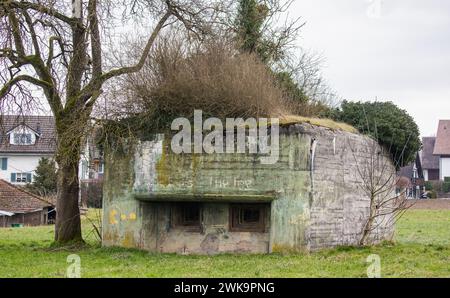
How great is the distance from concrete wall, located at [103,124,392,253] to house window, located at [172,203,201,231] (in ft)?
0.71

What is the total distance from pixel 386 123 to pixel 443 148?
57.0m

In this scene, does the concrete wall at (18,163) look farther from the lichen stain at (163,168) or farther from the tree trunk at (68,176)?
the lichen stain at (163,168)

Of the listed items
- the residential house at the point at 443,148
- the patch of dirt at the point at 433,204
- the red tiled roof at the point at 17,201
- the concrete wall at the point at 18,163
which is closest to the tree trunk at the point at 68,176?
the red tiled roof at the point at 17,201

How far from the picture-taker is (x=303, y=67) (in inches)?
1085

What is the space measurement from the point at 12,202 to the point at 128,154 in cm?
2662

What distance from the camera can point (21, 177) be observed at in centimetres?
5950

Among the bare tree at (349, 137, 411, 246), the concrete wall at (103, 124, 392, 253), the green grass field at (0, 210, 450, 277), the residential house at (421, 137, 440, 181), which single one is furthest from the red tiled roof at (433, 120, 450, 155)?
the concrete wall at (103, 124, 392, 253)

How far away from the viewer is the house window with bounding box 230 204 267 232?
1695 centimetres

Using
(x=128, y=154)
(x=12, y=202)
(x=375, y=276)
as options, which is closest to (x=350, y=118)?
(x=128, y=154)

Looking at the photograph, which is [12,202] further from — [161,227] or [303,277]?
[303,277]

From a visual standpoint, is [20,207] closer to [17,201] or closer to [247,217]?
[17,201]

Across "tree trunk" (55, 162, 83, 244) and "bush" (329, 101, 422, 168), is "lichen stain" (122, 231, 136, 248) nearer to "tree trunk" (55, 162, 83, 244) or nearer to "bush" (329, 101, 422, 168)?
"tree trunk" (55, 162, 83, 244)

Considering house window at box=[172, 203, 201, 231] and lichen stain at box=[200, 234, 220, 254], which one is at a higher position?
house window at box=[172, 203, 201, 231]

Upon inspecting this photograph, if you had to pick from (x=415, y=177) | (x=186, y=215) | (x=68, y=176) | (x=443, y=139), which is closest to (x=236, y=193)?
(x=186, y=215)
